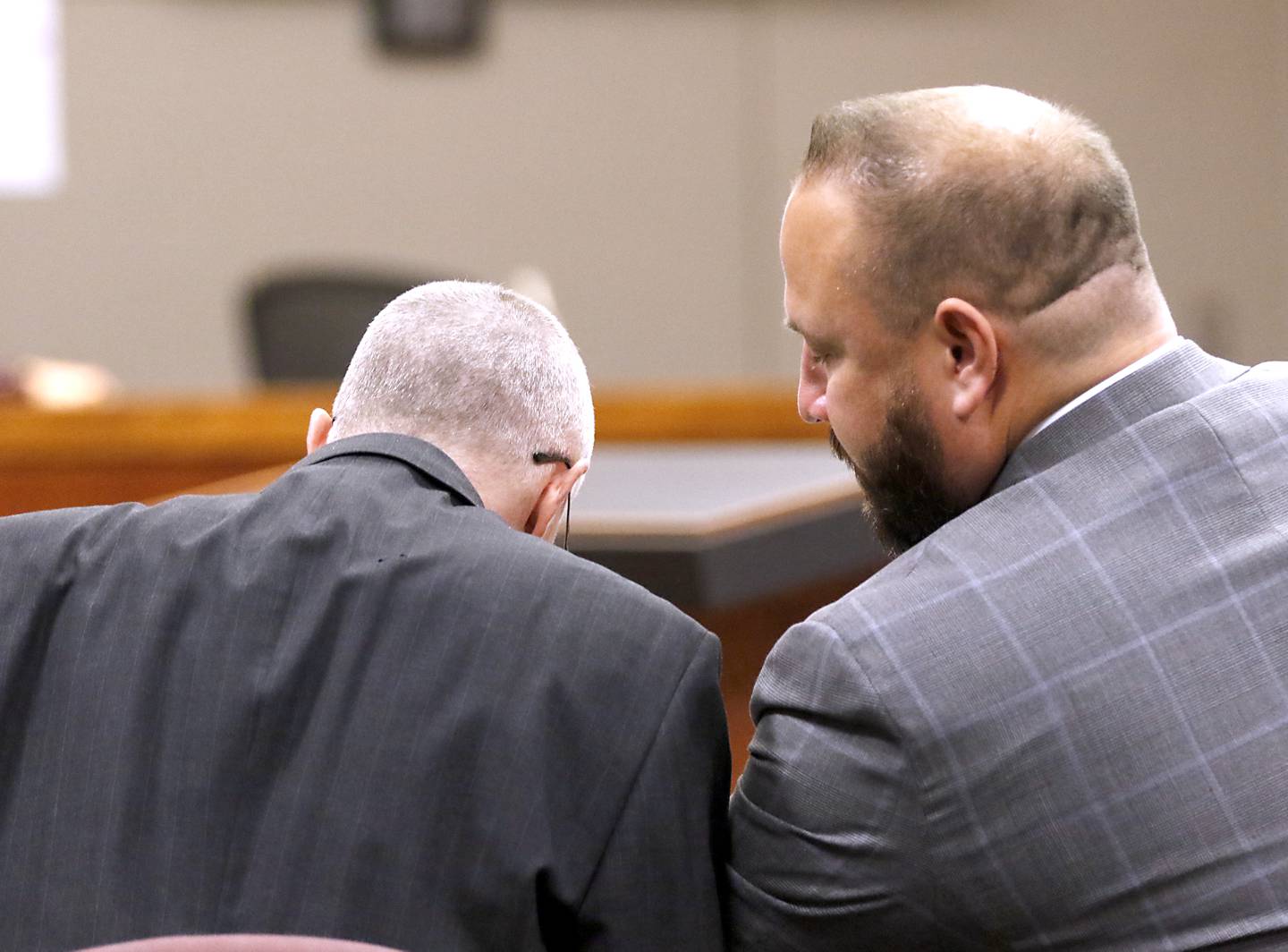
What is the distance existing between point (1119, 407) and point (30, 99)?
17.5ft

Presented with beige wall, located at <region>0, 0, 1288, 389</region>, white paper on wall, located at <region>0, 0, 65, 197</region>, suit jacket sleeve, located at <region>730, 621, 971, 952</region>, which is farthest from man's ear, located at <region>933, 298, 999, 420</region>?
white paper on wall, located at <region>0, 0, 65, 197</region>

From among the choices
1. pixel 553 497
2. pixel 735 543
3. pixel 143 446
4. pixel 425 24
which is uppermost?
pixel 425 24

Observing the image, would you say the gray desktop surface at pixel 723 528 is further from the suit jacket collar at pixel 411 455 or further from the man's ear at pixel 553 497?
the suit jacket collar at pixel 411 455

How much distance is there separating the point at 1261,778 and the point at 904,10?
552cm

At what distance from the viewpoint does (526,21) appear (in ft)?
19.8

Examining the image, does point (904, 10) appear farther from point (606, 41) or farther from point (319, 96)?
point (319, 96)

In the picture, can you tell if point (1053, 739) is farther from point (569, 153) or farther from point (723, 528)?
point (569, 153)

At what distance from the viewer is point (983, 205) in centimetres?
126

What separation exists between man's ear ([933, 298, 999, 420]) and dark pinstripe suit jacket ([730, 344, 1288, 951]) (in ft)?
0.37

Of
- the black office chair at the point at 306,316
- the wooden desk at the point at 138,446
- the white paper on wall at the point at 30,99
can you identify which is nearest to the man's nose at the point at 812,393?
the wooden desk at the point at 138,446

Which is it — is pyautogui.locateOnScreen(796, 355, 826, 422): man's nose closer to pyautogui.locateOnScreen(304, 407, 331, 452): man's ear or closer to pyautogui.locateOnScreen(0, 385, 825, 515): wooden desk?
pyautogui.locateOnScreen(304, 407, 331, 452): man's ear

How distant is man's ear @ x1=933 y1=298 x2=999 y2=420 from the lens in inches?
49.9

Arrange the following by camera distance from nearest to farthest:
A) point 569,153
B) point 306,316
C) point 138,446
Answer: point 138,446
point 306,316
point 569,153

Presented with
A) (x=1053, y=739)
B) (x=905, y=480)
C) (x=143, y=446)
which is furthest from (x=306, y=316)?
(x=1053, y=739)
